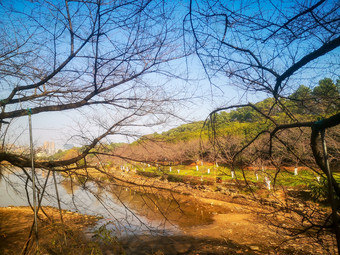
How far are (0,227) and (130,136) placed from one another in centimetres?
1257

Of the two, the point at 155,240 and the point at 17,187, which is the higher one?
the point at 17,187

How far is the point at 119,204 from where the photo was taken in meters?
7.20

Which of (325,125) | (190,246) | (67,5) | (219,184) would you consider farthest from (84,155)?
(219,184)

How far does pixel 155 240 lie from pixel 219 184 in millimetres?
11592

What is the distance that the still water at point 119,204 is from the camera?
11.0 ft

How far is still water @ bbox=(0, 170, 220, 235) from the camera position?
337cm

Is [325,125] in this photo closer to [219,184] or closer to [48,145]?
[48,145]

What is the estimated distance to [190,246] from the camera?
9312 mm

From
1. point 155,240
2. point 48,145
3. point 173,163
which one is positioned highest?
point 48,145

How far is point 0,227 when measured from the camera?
10.7m

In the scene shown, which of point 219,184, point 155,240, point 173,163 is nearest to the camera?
point 173,163

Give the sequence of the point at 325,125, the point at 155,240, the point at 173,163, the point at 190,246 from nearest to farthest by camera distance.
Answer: the point at 325,125 < the point at 173,163 < the point at 190,246 < the point at 155,240

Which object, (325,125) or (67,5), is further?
(67,5)

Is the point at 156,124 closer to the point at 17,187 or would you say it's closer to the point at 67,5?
the point at 67,5
